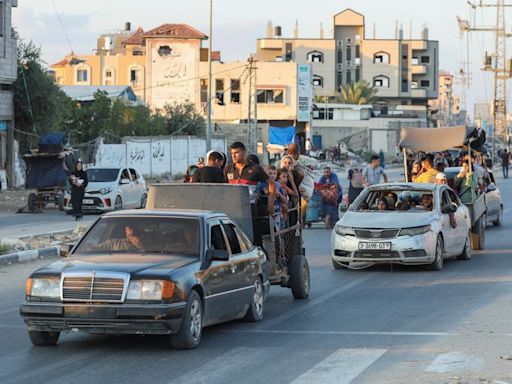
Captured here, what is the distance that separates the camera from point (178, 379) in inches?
373

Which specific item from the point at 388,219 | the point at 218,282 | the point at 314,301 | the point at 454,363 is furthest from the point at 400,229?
the point at 454,363

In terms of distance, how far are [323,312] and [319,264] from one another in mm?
6306

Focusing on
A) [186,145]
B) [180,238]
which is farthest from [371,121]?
[180,238]

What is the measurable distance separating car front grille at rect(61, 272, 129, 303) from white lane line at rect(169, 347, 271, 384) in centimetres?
99

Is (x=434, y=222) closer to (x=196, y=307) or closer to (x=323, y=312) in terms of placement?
(x=323, y=312)

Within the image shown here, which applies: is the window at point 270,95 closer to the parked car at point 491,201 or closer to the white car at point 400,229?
the parked car at point 491,201

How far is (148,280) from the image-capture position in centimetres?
1055

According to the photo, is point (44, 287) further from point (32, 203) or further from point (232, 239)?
point (32, 203)

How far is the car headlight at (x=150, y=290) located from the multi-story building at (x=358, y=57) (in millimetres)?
133605

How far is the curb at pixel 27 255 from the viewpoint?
813 inches

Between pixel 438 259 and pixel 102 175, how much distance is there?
1906 centimetres

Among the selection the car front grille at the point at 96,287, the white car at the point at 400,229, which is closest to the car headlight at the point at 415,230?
the white car at the point at 400,229

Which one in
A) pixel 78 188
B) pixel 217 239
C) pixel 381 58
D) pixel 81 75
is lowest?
pixel 78 188

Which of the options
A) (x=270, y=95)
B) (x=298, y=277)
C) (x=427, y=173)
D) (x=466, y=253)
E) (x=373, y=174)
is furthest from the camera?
(x=270, y=95)
